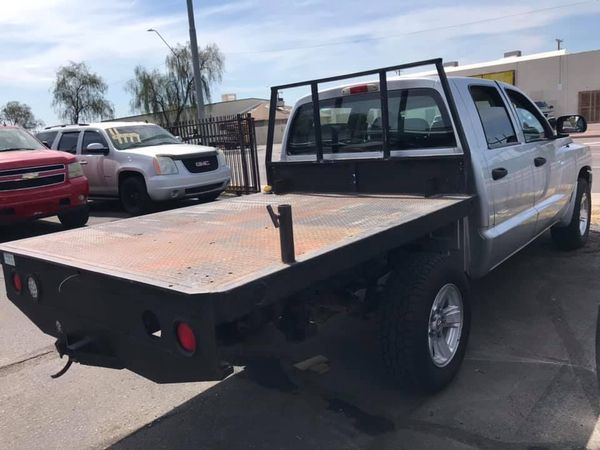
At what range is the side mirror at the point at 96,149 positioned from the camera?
1062 cm

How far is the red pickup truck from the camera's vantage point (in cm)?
791

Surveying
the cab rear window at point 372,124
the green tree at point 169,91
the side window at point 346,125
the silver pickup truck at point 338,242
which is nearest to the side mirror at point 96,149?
the silver pickup truck at point 338,242

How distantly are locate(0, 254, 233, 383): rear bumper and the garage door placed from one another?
48.1 m

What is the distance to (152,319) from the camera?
Answer: 2.39 m

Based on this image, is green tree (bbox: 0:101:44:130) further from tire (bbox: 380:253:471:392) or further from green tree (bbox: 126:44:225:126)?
tire (bbox: 380:253:471:392)

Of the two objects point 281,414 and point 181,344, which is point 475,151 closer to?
point 281,414

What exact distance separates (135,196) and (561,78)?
43.3m

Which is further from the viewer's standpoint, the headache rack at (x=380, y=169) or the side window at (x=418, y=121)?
the side window at (x=418, y=121)

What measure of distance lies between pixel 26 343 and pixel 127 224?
1720 millimetres

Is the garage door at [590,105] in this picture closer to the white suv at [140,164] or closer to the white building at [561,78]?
the white building at [561,78]

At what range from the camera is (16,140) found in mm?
9172

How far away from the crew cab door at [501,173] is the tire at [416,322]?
94 cm

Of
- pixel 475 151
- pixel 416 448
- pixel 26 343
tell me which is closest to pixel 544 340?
pixel 475 151

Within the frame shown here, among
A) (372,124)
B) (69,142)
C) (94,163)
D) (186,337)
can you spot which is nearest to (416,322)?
(186,337)
